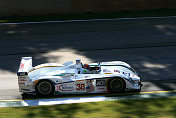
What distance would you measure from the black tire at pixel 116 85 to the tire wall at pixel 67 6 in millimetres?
12533

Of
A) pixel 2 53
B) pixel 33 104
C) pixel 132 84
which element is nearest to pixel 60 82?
pixel 33 104

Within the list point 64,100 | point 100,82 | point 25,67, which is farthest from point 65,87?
point 25,67

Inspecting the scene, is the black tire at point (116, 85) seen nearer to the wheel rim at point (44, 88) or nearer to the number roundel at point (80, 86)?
the number roundel at point (80, 86)

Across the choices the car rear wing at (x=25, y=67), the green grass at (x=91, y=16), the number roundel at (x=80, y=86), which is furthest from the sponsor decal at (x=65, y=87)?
the green grass at (x=91, y=16)

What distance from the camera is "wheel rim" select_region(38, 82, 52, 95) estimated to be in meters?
9.46

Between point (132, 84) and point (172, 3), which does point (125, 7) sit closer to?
point (172, 3)

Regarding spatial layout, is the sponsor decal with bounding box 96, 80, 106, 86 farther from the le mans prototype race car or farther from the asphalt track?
the asphalt track

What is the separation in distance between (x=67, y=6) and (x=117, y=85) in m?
12.6

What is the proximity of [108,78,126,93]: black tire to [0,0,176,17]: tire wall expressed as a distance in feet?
41.1

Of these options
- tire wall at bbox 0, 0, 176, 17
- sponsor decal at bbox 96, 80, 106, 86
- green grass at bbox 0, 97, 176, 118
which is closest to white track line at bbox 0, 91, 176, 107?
green grass at bbox 0, 97, 176, 118

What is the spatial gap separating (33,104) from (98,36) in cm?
825

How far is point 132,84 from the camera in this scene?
9.66 metres

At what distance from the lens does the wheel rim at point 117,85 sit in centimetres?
954

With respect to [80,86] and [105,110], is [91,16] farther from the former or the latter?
[105,110]
